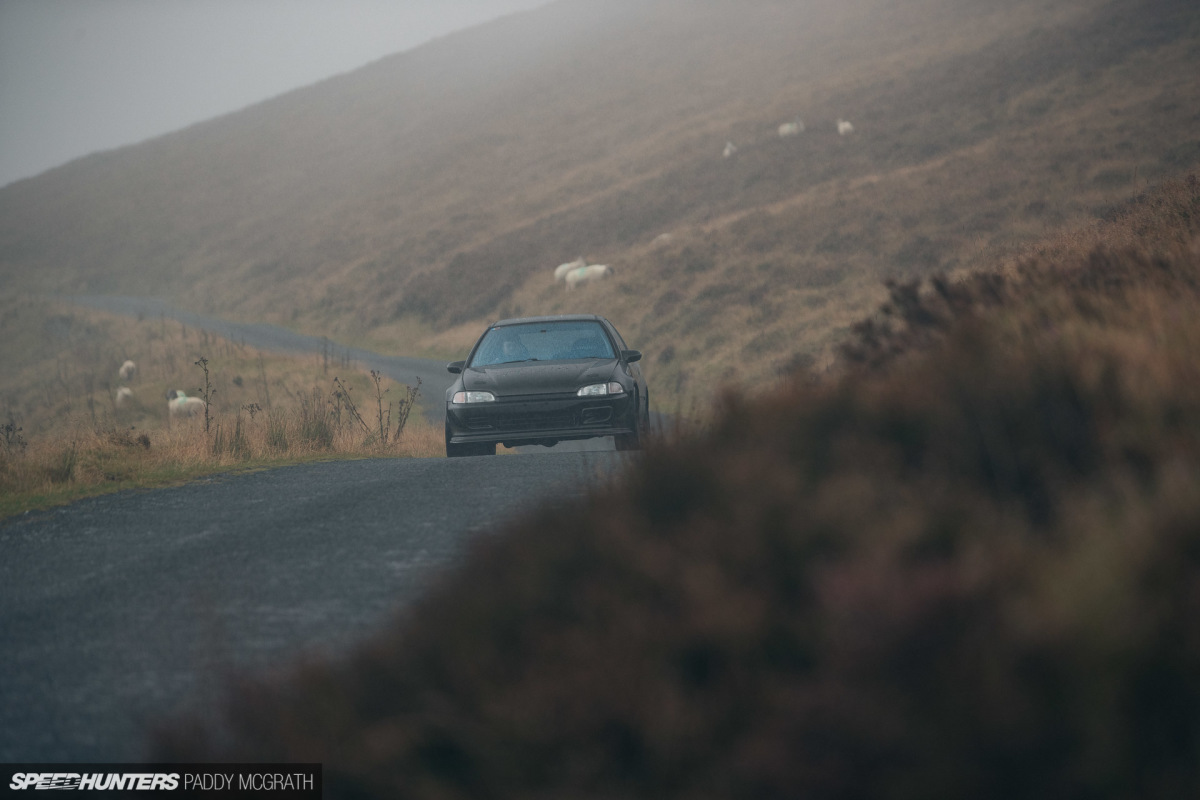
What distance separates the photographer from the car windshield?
37.7 feet

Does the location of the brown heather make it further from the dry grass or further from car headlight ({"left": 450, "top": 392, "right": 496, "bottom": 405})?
the dry grass

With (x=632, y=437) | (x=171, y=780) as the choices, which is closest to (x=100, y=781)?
(x=171, y=780)

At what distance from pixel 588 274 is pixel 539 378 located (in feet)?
80.2

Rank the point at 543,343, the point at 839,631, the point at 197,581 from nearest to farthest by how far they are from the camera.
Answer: the point at 839,631 < the point at 197,581 < the point at 543,343

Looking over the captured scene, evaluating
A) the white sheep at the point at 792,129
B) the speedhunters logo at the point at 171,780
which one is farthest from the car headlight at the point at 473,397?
the white sheep at the point at 792,129

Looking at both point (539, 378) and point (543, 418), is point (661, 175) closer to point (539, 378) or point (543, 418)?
point (539, 378)

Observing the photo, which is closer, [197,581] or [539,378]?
[197,581]

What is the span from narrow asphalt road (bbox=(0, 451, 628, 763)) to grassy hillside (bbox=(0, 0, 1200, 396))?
2687 millimetres

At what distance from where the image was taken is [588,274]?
3466 cm

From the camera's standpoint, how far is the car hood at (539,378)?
34.4ft

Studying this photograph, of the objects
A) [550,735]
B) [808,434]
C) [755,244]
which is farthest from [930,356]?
[755,244]

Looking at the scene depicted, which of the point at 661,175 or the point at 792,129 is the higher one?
the point at 792,129

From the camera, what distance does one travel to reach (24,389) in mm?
32781

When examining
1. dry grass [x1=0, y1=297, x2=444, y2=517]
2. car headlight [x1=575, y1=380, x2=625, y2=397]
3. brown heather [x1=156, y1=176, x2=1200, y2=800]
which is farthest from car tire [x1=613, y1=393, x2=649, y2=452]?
brown heather [x1=156, y1=176, x2=1200, y2=800]
